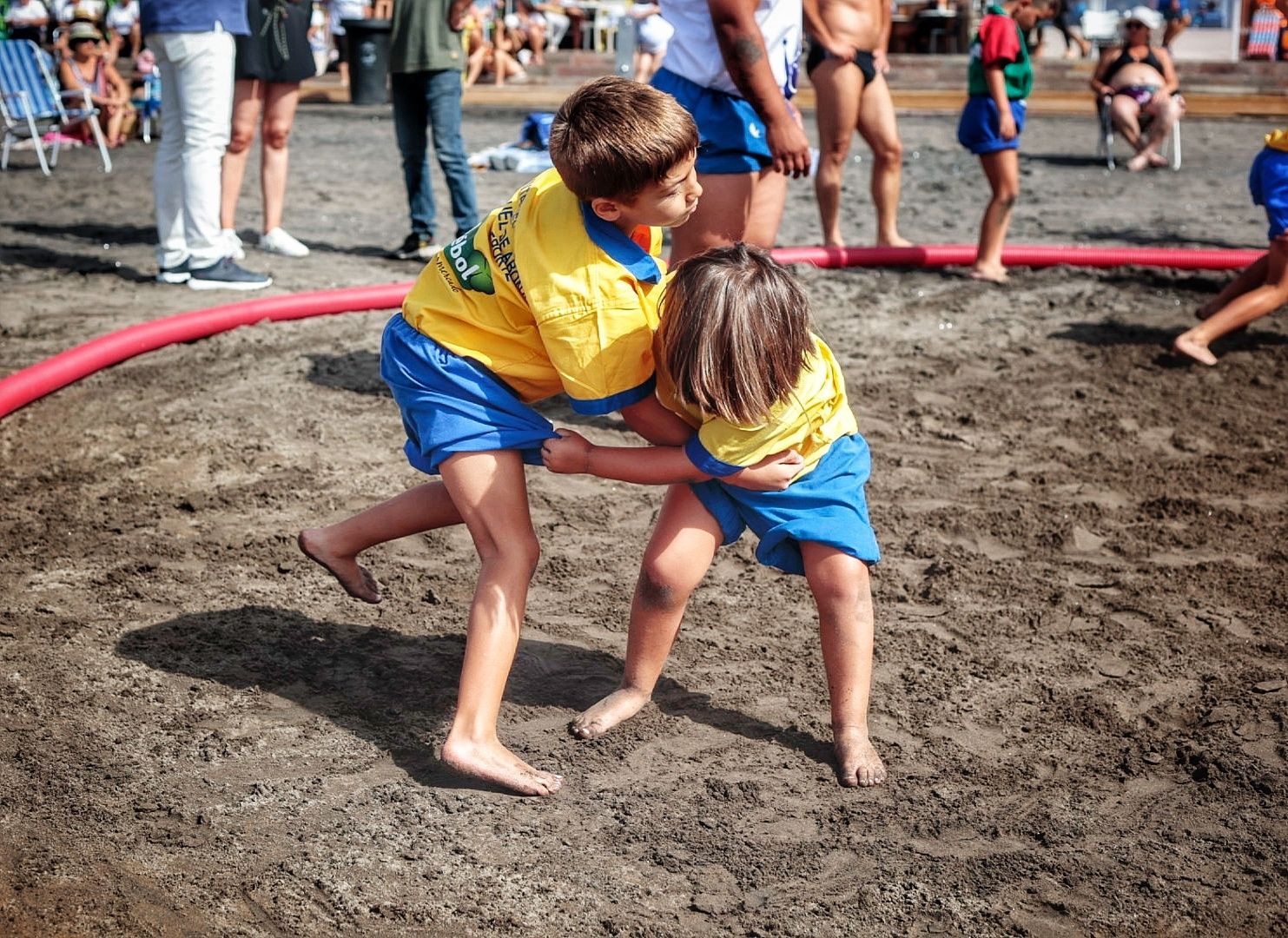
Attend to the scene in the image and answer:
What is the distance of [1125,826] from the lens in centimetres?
281

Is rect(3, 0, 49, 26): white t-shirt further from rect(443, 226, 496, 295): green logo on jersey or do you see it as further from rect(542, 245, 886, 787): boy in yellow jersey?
rect(542, 245, 886, 787): boy in yellow jersey

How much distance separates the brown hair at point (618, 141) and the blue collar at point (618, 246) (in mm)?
44

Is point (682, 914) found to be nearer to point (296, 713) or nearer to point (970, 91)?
point (296, 713)

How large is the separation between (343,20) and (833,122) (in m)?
10.7

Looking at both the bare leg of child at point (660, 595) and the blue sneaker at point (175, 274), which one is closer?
the bare leg of child at point (660, 595)

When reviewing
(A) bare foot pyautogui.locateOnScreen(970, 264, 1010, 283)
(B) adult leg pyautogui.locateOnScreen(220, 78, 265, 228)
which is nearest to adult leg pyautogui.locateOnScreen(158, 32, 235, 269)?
(B) adult leg pyautogui.locateOnScreen(220, 78, 265, 228)

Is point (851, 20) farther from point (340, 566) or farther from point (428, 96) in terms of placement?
point (340, 566)

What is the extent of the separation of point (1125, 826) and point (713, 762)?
0.87 m

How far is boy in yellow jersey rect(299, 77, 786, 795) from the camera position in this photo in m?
2.62

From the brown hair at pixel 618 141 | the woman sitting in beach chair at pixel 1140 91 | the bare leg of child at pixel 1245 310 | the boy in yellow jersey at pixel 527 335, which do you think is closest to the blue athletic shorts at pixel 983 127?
the bare leg of child at pixel 1245 310

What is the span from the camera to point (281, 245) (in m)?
8.11

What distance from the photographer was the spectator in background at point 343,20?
17812mm

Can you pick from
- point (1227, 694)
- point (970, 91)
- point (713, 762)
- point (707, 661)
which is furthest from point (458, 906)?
point (970, 91)

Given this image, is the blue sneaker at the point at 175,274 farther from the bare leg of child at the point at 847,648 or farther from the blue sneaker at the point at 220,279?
the bare leg of child at the point at 847,648
